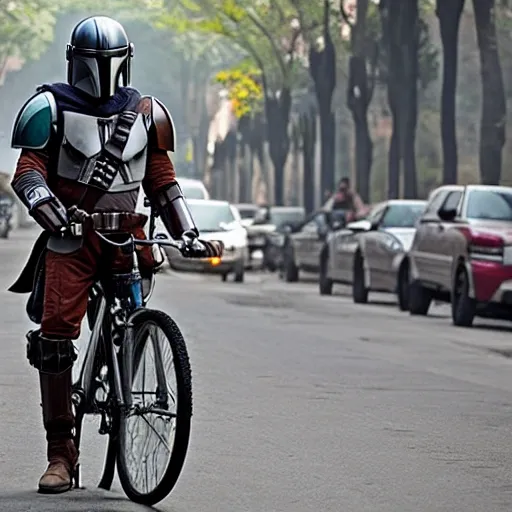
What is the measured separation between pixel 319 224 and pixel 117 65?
2890 cm

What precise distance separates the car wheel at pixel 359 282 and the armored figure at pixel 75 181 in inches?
824

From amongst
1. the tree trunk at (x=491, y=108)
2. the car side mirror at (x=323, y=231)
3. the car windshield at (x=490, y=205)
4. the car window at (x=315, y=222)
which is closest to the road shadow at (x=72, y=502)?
the car windshield at (x=490, y=205)

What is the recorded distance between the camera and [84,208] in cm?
Result: 820

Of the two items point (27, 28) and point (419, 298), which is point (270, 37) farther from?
point (419, 298)

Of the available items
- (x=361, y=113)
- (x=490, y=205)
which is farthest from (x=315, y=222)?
(x=361, y=113)

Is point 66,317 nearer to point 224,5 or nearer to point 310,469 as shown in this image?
point 310,469

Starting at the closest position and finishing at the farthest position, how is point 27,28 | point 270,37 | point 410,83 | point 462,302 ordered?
point 462,302 < point 410,83 < point 270,37 < point 27,28

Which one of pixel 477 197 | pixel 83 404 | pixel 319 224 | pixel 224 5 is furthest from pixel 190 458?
pixel 224 5

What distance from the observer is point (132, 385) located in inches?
321

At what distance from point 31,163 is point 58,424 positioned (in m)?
1.02

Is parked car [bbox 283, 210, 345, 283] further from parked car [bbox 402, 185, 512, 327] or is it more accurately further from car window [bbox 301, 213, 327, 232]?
parked car [bbox 402, 185, 512, 327]

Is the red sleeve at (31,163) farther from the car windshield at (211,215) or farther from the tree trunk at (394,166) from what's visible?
the tree trunk at (394,166)

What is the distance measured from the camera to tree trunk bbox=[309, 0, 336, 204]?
58375mm

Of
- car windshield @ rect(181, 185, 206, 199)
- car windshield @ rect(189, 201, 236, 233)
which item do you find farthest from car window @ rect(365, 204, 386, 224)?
car windshield @ rect(181, 185, 206, 199)
